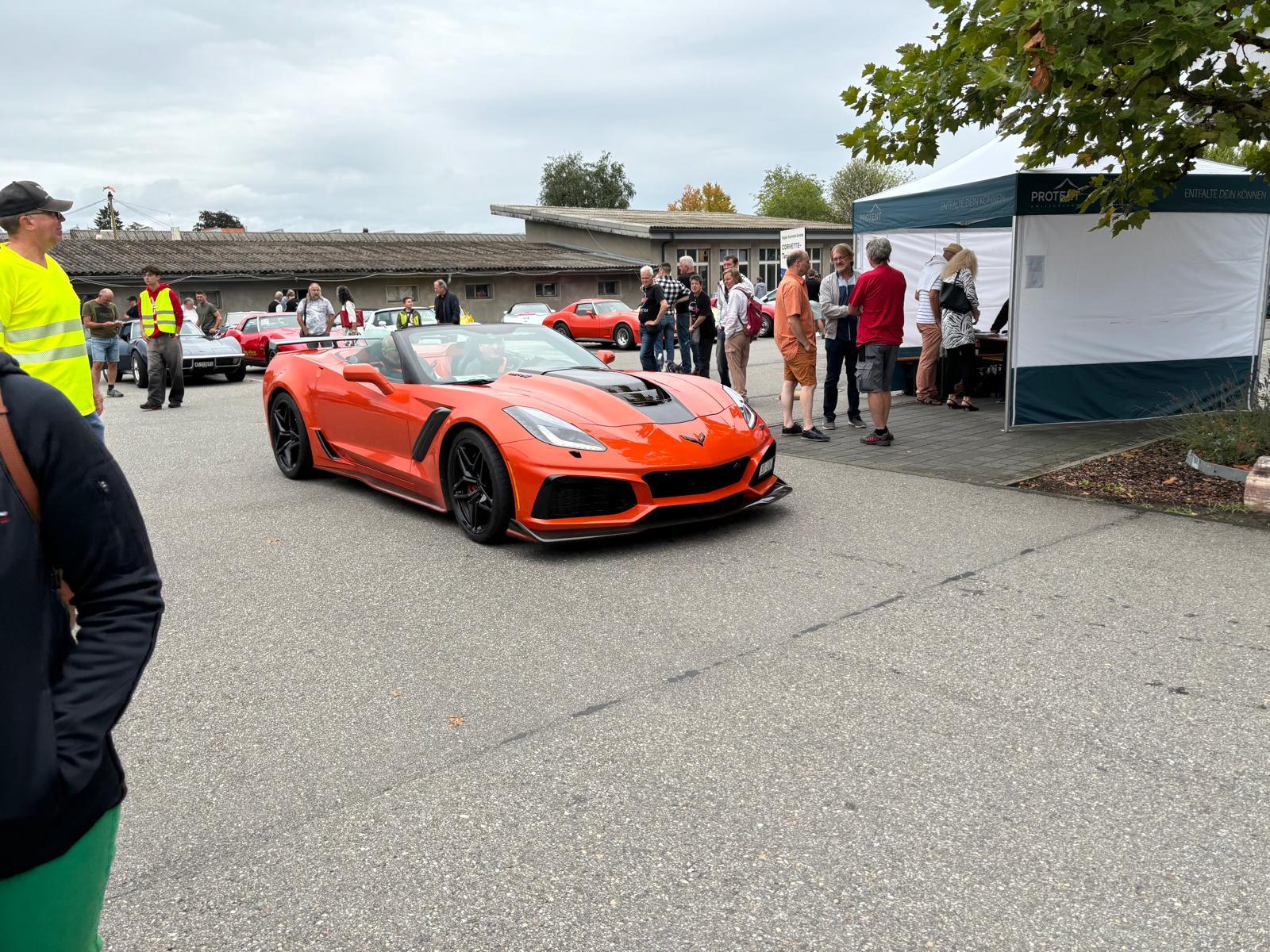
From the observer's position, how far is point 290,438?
8.50 meters

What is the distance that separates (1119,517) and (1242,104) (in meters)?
3.14

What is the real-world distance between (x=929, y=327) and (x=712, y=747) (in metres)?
10.0

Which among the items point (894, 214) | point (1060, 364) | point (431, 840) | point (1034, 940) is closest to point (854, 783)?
point (1034, 940)

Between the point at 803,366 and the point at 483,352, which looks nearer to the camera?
the point at 483,352

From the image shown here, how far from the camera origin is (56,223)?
4840 millimetres

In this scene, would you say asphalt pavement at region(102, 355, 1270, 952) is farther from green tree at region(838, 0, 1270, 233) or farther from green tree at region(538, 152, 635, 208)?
green tree at region(538, 152, 635, 208)

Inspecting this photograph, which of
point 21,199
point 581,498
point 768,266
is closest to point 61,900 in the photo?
point 21,199

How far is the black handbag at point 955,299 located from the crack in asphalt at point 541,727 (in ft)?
21.9

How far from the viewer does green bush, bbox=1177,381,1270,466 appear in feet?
24.5

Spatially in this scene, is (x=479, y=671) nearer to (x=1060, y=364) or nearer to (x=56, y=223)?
(x=56, y=223)

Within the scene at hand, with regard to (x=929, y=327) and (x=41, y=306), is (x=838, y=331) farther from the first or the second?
(x=41, y=306)

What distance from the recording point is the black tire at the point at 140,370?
58.8 feet

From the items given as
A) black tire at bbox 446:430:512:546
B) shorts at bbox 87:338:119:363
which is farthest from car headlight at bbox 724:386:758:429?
shorts at bbox 87:338:119:363

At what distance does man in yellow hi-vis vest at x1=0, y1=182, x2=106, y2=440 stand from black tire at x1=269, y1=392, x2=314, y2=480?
9.53 feet
